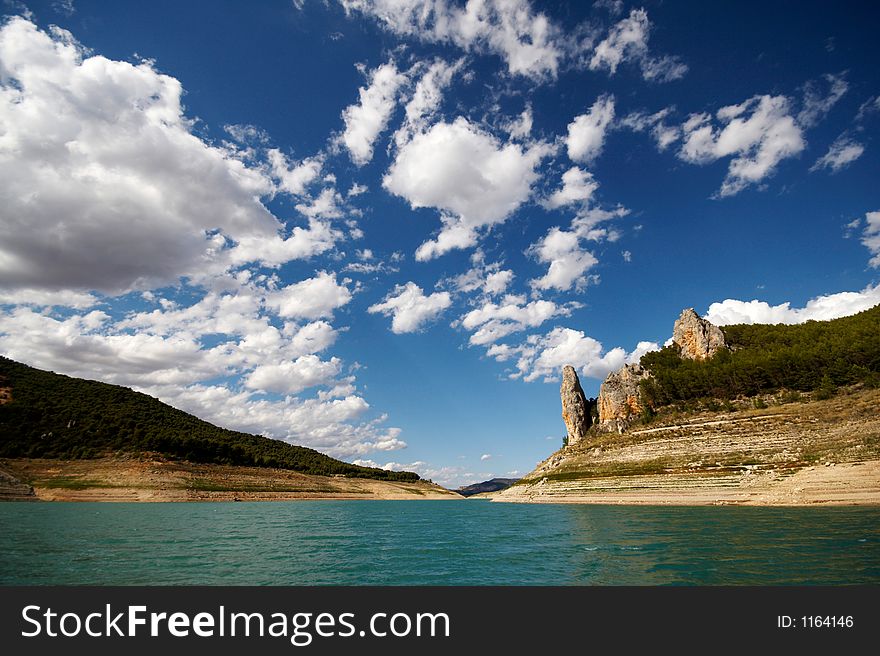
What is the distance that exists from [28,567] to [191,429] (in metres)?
179

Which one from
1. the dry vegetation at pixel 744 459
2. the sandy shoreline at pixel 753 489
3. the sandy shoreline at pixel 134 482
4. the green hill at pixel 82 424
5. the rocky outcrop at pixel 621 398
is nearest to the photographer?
the sandy shoreline at pixel 753 489

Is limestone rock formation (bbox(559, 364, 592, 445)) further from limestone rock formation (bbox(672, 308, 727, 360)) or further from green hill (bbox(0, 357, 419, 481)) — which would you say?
green hill (bbox(0, 357, 419, 481))

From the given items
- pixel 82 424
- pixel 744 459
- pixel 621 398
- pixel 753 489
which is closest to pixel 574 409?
pixel 621 398

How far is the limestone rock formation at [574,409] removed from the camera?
168 m

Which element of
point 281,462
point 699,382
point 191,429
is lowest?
point 281,462

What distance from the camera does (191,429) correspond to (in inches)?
7106

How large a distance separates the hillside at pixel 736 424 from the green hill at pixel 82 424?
110 metres

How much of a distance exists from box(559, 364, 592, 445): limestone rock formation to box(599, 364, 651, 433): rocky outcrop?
41.0 feet

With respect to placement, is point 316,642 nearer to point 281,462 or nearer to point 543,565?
point 543,565

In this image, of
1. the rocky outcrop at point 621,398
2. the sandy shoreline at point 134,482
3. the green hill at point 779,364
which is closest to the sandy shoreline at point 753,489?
A: the green hill at point 779,364

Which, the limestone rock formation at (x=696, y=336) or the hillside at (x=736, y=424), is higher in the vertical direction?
the limestone rock formation at (x=696, y=336)

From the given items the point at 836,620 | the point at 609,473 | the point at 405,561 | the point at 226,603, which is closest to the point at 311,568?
the point at 405,561

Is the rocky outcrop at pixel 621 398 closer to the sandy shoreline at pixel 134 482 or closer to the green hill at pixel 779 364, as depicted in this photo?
the green hill at pixel 779 364

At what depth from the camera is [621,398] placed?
15000 cm
